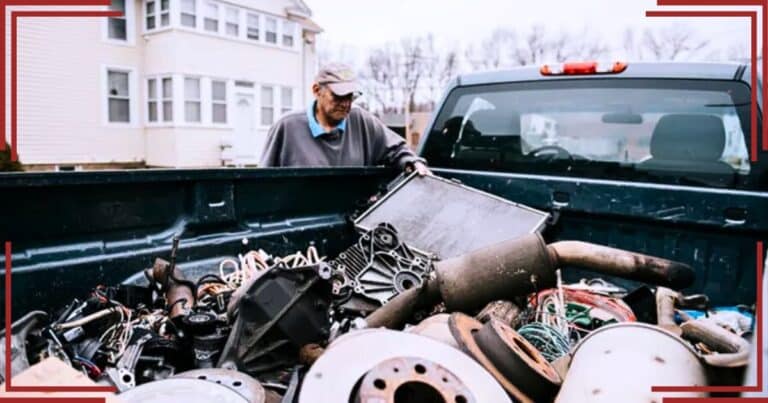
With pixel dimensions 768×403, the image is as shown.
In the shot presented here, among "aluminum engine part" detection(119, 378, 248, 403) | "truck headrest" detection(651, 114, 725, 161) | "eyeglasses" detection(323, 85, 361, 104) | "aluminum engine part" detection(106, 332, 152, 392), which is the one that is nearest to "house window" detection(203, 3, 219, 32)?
"eyeglasses" detection(323, 85, 361, 104)

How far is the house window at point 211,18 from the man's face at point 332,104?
16.3 m

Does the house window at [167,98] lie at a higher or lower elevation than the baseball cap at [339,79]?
higher

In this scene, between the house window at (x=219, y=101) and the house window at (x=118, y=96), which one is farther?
the house window at (x=219, y=101)

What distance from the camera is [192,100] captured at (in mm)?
18750

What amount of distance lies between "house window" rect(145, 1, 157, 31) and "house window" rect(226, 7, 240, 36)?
2.31 metres

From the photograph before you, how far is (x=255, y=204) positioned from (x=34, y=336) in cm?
116

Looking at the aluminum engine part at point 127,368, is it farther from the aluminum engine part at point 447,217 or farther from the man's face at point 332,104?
the man's face at point 332,104

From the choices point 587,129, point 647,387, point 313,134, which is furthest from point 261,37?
point 647,387

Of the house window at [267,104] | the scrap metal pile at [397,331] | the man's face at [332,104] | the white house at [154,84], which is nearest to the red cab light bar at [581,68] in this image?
the scrap metal pile at [397,331]

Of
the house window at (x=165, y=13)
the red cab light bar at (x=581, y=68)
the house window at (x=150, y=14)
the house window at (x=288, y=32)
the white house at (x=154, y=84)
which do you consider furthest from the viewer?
the house window at (x=288, y=32)

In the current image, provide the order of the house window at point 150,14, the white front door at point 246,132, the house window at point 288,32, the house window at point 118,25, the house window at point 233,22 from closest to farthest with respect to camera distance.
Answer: the house window at point 118,25 < the house window at point 150,14 < the house window at point 233,22 < the white front door at point 246,132 < the house window at point 288,32

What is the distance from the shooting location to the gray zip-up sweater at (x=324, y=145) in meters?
4.13

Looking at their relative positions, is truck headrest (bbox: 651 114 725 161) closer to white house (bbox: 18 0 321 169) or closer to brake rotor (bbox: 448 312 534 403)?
brake rotor (bbox: 448 312 534 403)

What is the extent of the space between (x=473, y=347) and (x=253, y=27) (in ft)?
66.9
